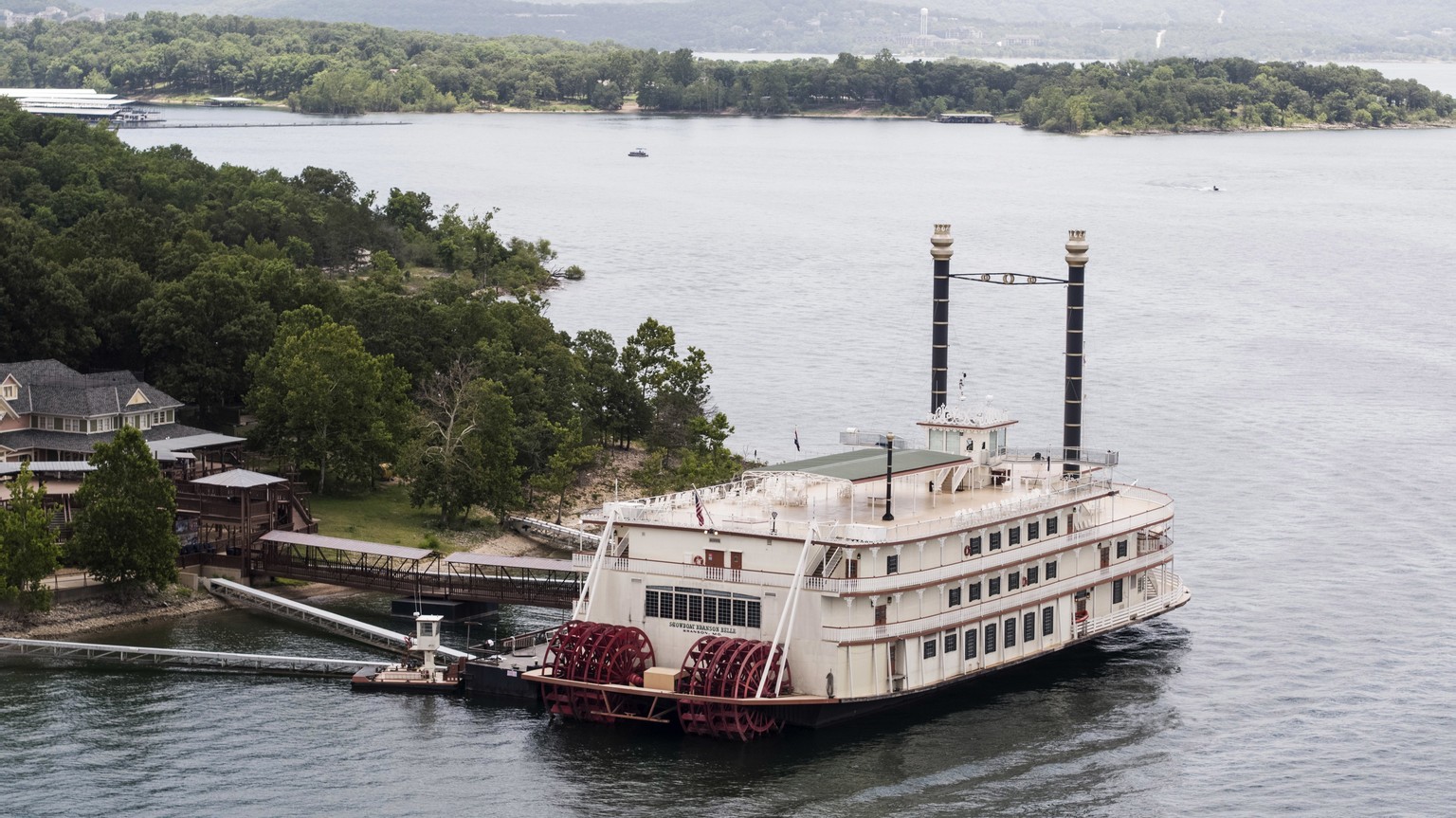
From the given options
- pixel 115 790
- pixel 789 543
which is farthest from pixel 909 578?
pixel 115 790

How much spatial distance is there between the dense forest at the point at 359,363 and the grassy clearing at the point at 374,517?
918 millimetres

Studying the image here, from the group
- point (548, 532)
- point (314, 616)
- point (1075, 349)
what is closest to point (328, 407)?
point (548, 532)

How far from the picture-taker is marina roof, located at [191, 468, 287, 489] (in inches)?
2948

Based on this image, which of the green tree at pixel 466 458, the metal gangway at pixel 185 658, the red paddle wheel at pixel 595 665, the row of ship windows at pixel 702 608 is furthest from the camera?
the green tree at pixel 466 458

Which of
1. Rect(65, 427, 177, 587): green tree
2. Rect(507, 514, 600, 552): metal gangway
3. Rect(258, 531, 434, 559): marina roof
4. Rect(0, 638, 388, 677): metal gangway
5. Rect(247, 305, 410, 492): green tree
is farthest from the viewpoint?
Rect(247, 305, 410, 492): green tree

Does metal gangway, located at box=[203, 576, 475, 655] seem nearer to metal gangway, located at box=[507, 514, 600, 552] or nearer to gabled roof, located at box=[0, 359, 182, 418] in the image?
metal gangway, located at box=[507, 514, 600, 552]

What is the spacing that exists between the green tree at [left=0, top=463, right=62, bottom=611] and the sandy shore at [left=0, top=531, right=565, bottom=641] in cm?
70

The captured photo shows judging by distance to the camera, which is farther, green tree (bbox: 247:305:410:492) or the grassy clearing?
green tree (bbox: 247:305:410:492)

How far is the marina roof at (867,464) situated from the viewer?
6372 cm

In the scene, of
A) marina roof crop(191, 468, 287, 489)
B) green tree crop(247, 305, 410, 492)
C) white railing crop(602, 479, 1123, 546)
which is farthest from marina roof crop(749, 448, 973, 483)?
green tree crop(247, 305, 410, 492)

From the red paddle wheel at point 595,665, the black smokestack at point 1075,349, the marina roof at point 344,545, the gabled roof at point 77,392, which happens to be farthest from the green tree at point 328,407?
the black smokestack at point 1075,349

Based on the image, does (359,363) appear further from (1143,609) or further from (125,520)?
(1143,609)

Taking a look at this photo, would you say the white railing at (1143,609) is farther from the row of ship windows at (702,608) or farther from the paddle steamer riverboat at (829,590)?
the row of ship windows at (702,608)

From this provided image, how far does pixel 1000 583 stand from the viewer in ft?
208
